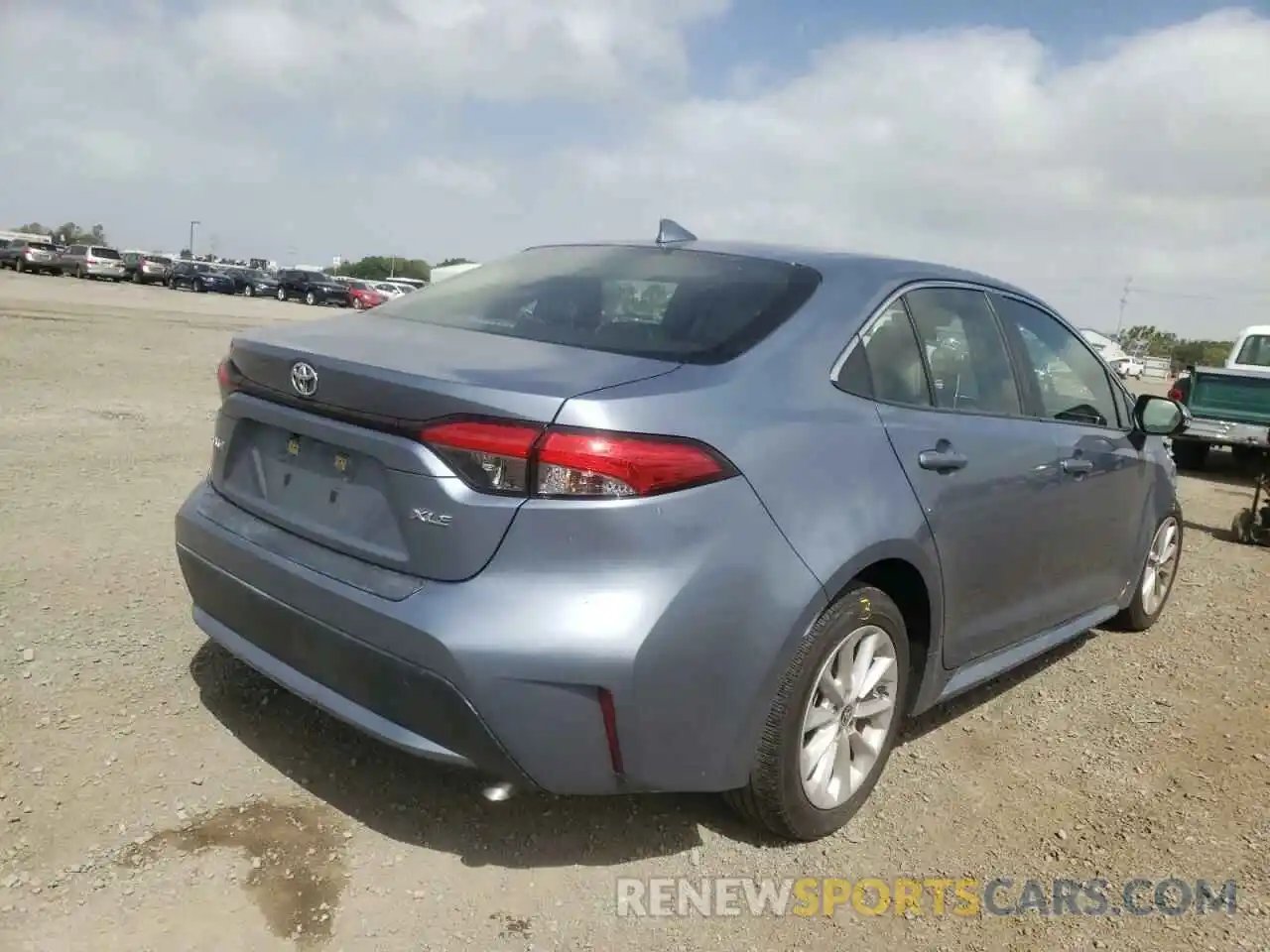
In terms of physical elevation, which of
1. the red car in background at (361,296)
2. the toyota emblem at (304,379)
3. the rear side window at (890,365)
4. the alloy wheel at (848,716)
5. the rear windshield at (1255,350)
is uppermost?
the rear windshield at (1255,350)

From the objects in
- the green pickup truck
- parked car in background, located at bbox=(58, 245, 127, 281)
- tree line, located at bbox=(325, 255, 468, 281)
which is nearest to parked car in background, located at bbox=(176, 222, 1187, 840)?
the green pickup truck

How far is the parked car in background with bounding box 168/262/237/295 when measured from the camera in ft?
149

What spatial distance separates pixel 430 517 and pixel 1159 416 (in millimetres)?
3479

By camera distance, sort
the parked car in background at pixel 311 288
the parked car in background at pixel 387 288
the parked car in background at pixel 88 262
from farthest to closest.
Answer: the parked car in background at pixel 387 288, the parked car in background at pixel 88 262, the parked car in background at pixel 311 288

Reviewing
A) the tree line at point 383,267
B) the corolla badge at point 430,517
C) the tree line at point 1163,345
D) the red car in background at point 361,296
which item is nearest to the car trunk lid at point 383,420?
the corolla badge at point 430,517

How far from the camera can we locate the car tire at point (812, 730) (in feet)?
8.78

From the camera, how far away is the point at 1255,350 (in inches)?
530

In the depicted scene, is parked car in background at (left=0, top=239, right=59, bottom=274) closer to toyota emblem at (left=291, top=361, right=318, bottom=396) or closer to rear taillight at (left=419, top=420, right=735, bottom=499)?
toyota emblem at (left=291, top=361, right=318, bottom=396)

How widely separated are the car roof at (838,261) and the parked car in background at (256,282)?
46.4 metres

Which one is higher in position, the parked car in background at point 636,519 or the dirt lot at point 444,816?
the parked car in background at point 636,519

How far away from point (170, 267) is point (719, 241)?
4927 centimetres

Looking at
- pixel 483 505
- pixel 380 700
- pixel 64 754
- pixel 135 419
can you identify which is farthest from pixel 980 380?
pixel 135 419

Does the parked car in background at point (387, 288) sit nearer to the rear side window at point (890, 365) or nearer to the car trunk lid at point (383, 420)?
the car trunk lid at point (383, 420)

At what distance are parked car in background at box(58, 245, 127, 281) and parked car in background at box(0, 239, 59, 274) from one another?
0.39 meters
